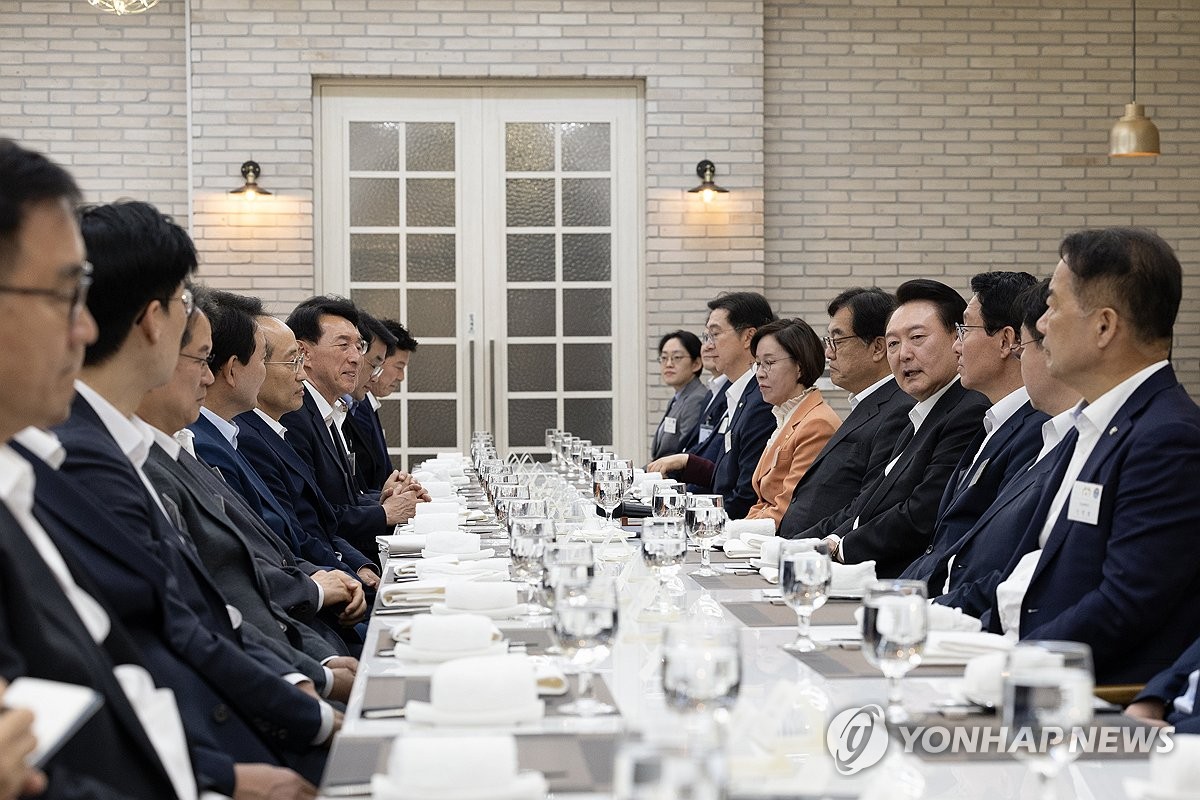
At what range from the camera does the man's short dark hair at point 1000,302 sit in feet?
12.8

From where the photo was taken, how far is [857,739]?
1898 mm

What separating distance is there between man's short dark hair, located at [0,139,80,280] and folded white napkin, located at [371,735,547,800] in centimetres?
79

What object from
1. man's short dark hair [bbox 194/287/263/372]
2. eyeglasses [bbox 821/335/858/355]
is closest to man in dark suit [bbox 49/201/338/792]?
man's short dark hair [bbox 194/287/263/372]

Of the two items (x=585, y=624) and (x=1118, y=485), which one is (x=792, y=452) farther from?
(x=585, y=624)

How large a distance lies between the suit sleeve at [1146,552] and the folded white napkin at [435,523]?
2145mm

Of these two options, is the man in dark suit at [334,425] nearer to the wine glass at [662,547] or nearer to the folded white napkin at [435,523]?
the folded white napkin at [435,523]

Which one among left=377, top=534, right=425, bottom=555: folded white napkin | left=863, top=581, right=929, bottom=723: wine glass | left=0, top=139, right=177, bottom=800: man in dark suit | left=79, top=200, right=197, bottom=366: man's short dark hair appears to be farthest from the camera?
left=377, top=534, right=425, bottom=555: folded white napkin

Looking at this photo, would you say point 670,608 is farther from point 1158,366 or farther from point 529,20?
point 529,20

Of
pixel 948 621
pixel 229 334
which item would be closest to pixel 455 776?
pixel 948 621

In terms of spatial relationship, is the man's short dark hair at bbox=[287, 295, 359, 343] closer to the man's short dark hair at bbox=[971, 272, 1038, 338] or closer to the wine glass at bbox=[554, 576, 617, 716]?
the man's short dark hair at bbox=[971, 272, 1038, 338]

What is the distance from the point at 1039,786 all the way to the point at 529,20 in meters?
7.87

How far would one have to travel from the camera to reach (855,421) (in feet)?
16.3

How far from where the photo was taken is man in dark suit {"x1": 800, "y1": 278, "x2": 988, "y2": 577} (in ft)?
13.7

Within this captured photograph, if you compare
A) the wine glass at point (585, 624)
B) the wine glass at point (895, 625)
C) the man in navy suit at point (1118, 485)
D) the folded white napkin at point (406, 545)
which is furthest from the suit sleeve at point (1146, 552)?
the folded white napkin at point (406, 545)
